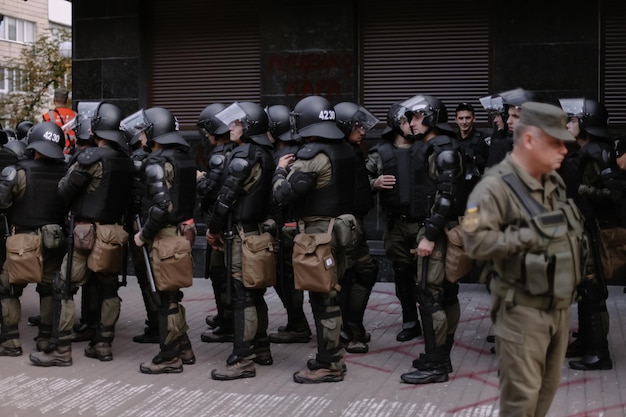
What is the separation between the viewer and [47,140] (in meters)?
7.79

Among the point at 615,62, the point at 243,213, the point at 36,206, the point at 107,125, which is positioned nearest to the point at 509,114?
the point at 243,213

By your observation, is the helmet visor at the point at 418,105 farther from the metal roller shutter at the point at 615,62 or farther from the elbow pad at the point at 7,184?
the metal roller shutter at the point at 615,62

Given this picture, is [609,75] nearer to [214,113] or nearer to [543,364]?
[214,113]

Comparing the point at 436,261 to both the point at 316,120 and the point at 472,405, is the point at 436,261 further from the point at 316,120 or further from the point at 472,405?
the point at 316,120

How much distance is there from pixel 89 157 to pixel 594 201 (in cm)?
401

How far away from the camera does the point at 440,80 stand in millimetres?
11539

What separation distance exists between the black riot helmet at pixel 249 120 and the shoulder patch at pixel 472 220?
3.05 metres

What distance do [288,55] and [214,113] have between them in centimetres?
438

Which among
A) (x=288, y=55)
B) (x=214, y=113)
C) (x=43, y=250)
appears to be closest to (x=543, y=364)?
(x=214, y=113)

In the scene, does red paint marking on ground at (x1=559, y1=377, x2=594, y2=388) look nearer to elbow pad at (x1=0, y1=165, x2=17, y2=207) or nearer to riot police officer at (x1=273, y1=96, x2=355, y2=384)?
riot police officer at (x1=273, y1=96, x2=355, y2=384)

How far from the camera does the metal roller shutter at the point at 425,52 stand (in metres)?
11.4

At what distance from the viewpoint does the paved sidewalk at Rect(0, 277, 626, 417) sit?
239 inches

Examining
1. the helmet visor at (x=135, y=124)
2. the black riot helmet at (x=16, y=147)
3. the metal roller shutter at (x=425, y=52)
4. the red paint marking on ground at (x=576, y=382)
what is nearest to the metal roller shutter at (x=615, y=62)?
the metal roller shutter at (x=425, y=52)

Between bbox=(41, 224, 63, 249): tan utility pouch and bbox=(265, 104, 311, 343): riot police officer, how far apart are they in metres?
1.84
